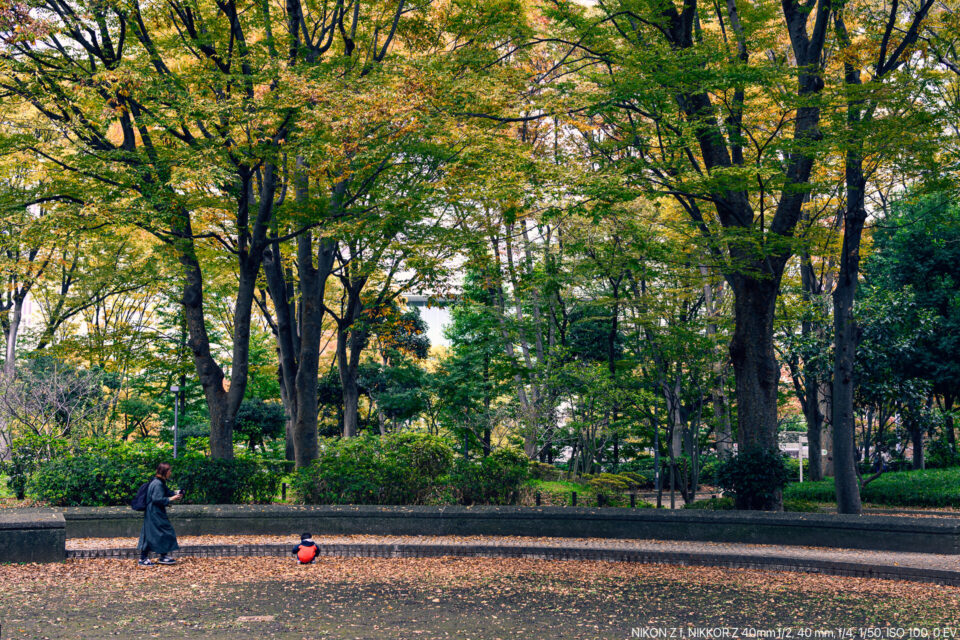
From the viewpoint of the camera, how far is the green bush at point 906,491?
19516mm

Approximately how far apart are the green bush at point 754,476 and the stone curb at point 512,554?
12.6 feet

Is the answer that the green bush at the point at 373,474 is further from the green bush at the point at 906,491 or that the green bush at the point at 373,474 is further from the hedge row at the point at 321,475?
the green bush at the point at 906,491

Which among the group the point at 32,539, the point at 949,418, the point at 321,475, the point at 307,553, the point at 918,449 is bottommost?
the point at 307,553

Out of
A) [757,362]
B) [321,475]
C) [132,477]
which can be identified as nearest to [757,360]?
[757,362]

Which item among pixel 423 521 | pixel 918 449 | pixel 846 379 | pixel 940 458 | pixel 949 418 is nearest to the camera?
pixel 423 521

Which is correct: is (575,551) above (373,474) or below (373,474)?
below

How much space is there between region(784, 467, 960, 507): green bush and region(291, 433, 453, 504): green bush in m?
12.3

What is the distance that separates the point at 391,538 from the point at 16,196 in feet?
29.9

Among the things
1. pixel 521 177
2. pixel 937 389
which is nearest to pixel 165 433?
pixel 521 177

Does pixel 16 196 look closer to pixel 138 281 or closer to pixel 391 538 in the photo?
pixel 138 281

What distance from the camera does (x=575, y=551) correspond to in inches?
422

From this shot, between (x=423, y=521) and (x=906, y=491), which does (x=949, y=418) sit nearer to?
(x=906, y=491)

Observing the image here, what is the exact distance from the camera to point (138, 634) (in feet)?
21.1

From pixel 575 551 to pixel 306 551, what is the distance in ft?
12.6
